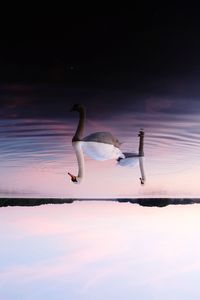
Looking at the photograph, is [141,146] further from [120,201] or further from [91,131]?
[120,201]

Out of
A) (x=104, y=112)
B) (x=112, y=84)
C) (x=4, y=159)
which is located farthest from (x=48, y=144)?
(x=112, y=84)

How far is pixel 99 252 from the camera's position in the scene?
3449 millimetres

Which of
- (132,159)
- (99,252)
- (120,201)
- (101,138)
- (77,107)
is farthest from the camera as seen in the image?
(120,201)

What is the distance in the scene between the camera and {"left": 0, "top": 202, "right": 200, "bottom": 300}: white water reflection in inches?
133

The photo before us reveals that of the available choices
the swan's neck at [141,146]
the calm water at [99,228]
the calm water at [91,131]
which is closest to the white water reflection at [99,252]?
the calm water at [99,228]

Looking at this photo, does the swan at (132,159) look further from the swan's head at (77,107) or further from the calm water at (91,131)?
the swan's head at (77,107)

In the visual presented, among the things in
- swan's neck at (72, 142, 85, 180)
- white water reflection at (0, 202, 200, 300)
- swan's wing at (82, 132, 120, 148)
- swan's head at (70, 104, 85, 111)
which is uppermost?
swan's head at (70, 104, 85, 111)

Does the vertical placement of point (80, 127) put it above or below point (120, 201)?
above

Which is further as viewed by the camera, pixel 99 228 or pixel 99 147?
pixel 99 228

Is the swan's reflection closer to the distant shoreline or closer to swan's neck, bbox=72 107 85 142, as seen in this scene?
swan's neck, bbox=72 107 85 142

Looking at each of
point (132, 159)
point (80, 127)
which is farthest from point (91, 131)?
point (132, 159)

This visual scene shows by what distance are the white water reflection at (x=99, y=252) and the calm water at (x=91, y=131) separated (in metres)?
0.17

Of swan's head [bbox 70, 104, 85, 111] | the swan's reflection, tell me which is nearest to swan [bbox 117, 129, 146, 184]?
the swan's reflection

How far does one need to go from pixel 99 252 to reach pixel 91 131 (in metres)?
1.28
